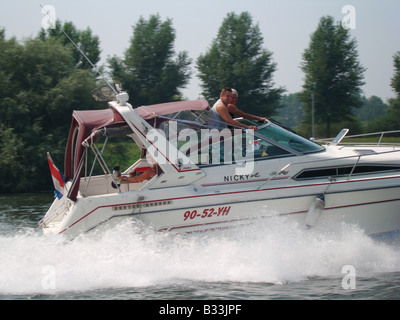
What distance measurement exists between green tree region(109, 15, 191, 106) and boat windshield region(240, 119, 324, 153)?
28.9m

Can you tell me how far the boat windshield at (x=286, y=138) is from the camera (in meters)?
7.40

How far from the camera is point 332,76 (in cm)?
3897

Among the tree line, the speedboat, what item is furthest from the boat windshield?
the tree line

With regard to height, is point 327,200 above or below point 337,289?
above

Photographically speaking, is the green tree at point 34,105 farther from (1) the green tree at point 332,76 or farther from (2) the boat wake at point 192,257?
(1) the green tree at point 332,76

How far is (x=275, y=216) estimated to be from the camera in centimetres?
682

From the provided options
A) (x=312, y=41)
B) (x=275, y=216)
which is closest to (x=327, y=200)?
(x=275, y=216)

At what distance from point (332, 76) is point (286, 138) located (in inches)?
1304

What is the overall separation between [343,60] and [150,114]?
34.4 m

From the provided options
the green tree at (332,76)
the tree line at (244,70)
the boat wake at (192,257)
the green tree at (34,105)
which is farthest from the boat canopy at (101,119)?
the green tree at (332,76)

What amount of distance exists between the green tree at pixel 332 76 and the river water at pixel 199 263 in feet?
105

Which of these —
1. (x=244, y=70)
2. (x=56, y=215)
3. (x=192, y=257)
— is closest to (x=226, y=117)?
(x=192, y=257)

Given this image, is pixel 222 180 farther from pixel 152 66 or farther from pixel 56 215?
pixel 152 66
